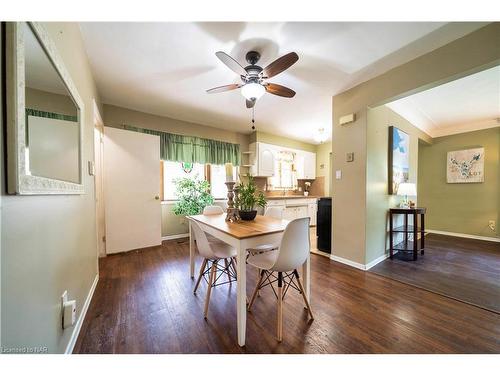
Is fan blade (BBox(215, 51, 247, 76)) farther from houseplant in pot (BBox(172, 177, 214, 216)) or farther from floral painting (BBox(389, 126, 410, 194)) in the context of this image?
floral painting (BBox(389, 126, 410, 194))

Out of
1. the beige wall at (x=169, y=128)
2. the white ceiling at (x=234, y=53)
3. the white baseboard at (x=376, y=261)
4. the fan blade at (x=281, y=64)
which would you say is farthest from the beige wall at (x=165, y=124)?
the white baseboard at (x=376, y=261)

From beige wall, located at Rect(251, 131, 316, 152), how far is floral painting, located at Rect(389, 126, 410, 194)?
98.8 inches

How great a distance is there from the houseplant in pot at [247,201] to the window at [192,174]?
6.27ft

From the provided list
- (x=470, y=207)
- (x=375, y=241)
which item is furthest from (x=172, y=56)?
(x=470, y=207)

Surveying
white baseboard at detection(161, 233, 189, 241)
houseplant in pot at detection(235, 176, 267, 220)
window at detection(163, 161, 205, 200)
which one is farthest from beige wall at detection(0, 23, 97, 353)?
window at detection(163, 161, 205, 200)

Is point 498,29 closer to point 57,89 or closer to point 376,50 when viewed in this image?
point 376,50

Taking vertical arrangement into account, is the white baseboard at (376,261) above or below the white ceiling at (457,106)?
below

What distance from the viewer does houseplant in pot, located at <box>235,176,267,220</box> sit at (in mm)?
1891

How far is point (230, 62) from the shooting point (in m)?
1.66

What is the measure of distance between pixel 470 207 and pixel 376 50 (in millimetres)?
4430

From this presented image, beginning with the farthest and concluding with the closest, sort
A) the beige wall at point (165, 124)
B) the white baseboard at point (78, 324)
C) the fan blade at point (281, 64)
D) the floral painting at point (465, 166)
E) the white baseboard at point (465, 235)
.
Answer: the floral painting at point (465, 166), the white baseboard at point (465, 235), the beige wall at point (165, 124), the fan blade at point (281, 64), the white baseboard at point (78, 324)

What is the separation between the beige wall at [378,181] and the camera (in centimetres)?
253

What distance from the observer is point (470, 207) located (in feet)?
13.2

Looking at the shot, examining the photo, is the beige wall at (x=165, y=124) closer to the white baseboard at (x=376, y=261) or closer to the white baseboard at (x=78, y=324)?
the white baseboard at (x=78, y=324)
